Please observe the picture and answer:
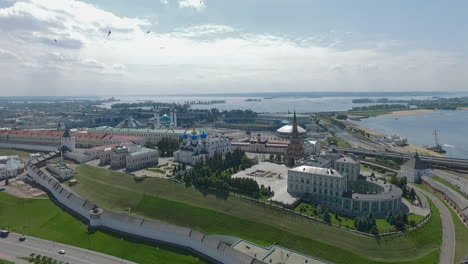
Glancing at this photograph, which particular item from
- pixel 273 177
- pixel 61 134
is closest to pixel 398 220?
pixel 273 177

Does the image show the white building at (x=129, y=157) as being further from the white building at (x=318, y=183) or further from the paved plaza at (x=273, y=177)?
the white building at (x=318, y=183)

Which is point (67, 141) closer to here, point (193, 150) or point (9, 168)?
point (9, 168)

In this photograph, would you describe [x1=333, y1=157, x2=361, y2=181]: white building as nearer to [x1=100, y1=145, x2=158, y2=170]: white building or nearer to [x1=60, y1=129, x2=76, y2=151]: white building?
[x1=100, y1=145, x2=158, y2=170]: white building

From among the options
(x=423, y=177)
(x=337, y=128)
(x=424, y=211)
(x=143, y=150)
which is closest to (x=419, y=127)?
(x=337, y=128)

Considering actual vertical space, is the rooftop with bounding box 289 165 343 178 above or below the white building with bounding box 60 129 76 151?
below

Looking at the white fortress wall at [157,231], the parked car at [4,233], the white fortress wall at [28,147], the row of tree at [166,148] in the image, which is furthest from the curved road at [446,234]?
the white fortress wall at [28,147]

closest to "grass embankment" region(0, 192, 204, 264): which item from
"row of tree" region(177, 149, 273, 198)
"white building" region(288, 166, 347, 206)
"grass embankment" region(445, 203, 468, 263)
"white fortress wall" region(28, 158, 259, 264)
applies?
"white fortress wall" region(28, 158, 259, 264)

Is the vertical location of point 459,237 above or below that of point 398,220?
below
